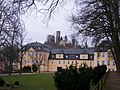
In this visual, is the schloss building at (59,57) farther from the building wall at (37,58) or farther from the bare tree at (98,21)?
the bare tree at (98,21)

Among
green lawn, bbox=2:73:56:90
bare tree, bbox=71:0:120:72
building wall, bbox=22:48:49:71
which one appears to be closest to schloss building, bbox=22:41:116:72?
building wall, bbox=22:48:49:71

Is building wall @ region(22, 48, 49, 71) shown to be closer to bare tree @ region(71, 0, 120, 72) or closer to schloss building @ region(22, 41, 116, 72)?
schloss building @ region(22, 41, 116, 72)

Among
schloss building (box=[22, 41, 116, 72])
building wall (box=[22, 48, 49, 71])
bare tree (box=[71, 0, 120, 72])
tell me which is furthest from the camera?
schloss building (box=[22, 41, 116, 72])

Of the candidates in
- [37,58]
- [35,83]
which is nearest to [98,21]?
[35,83]

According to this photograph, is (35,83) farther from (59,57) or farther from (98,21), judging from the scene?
(59,57)

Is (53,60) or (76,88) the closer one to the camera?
(76,88)

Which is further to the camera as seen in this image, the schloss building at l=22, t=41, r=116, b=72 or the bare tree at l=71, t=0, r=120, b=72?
the schloss building at l=22, t=41, r=116, b=72

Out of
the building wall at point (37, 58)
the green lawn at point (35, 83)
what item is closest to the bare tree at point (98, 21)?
the green lawn at point (35, 83)

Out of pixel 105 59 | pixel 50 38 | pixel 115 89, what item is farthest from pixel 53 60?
pixel 115 89

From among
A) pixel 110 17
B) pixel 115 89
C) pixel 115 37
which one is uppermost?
pixel 110 17

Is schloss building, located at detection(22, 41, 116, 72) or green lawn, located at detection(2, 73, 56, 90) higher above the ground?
schloss building, located at detection(22, 41, 116, 72)

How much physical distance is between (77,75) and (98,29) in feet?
37.9

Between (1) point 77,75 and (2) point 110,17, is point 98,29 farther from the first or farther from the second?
(1) point 77,75

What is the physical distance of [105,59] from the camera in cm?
10650
